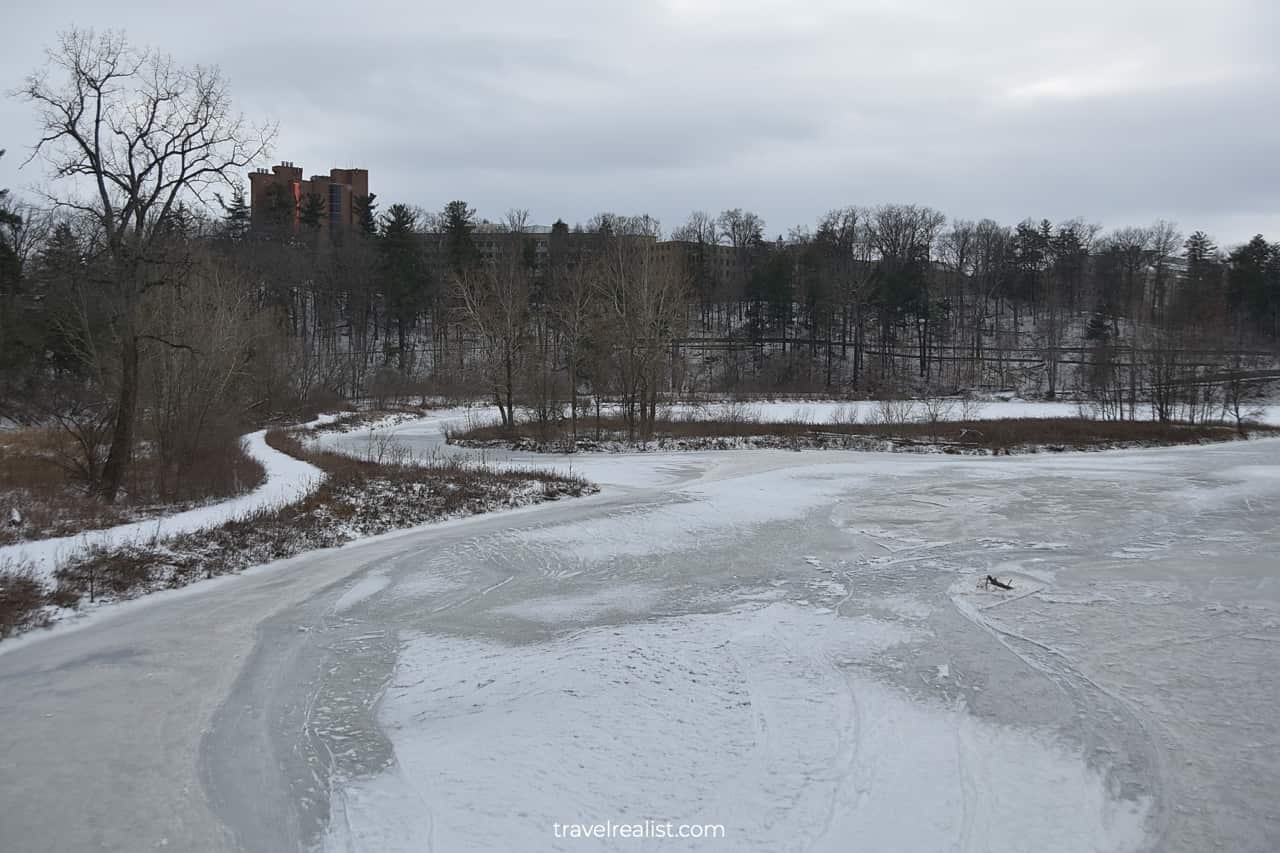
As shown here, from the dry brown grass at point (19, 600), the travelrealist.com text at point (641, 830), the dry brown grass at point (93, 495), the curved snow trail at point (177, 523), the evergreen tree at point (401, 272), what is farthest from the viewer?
the evergreen tree at point (401, 272)

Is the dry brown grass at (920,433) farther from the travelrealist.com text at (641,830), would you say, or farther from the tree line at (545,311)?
the travelrealist.com text at (641,830)

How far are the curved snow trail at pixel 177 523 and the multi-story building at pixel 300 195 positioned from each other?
37121 mm

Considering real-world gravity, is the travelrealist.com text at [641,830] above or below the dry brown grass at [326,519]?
below

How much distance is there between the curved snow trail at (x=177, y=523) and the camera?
10.1m

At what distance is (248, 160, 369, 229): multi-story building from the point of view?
6825 cm

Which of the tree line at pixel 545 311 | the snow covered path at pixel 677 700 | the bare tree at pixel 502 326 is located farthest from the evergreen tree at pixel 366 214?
the snow covered path at pixel 677 700

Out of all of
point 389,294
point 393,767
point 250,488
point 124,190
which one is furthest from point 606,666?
point 389,294

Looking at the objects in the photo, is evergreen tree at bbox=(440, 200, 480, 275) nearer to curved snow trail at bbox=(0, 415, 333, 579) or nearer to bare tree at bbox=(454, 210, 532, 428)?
bare tree at bbox=(454, 210, 532, 428)

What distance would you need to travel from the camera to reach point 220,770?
5.43 metres

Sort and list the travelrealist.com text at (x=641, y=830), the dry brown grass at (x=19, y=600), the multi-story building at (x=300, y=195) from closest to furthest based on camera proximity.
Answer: the travelrealist.com text at (x=641, y=830) < the dry brown grass at (x=19, y=600) < the multi-story building at (x=300, y=195)

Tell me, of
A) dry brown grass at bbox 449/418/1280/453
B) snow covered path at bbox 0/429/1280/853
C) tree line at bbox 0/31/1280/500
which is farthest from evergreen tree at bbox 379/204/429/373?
snow covered path at bbox 0/429/1280/853

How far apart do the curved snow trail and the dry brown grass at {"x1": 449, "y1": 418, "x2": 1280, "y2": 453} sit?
10848 millimetres

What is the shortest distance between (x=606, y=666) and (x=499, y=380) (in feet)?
87.3

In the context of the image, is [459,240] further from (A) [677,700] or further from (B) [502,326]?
(A) [677,700]
